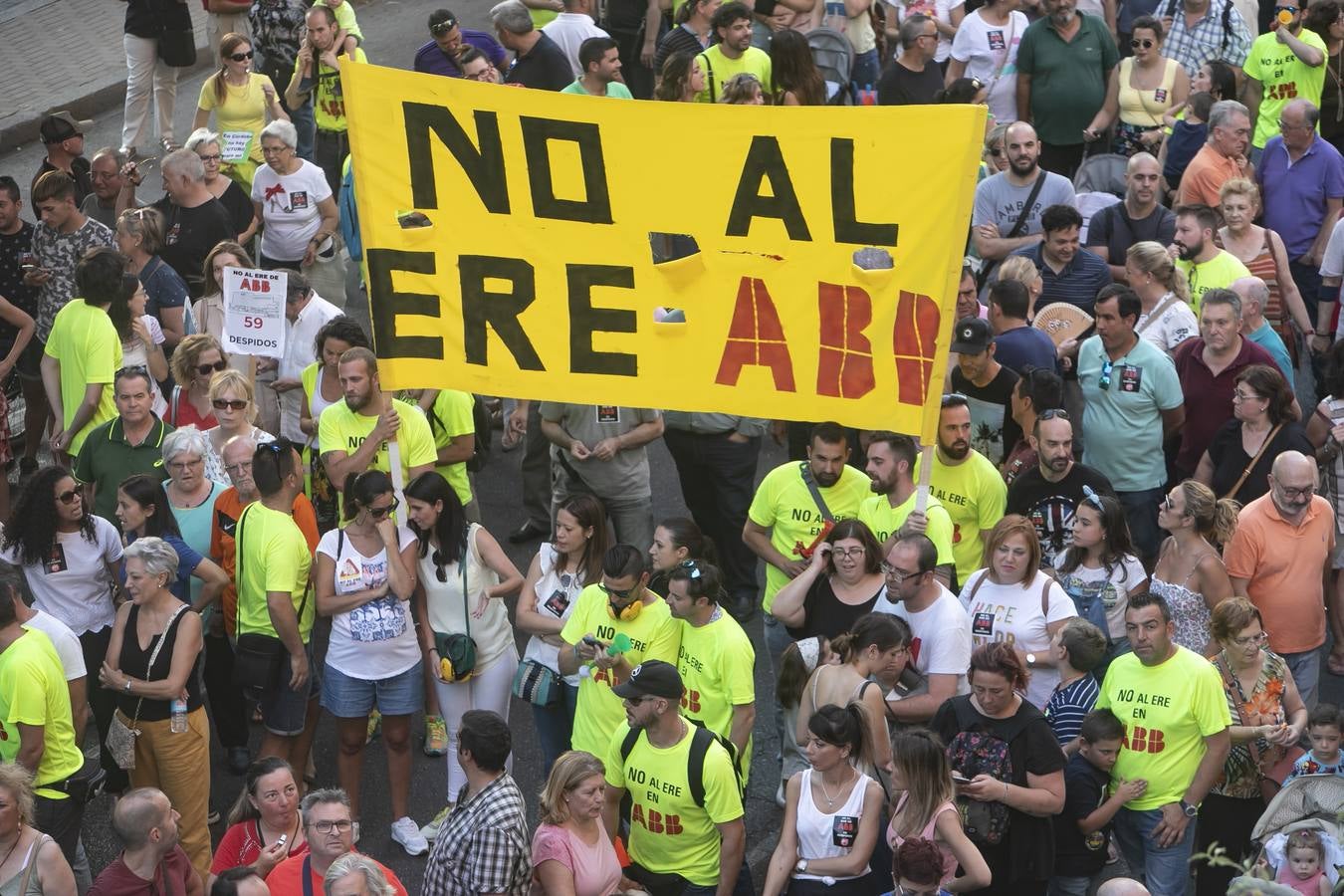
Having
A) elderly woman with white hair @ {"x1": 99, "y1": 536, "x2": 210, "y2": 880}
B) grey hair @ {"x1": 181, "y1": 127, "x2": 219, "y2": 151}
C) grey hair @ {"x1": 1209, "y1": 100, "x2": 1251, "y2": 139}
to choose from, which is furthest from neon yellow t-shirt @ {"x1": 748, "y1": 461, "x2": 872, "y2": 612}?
grey hair @ {"x1": 181, "y1": 127, "x2": 219, "y2": 151}

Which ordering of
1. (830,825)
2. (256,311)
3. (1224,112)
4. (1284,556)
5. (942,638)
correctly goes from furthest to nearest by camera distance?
(1224,112), (256,311), (1284,556), (942,638), (830,825)

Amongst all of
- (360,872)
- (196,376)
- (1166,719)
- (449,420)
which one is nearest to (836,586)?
(1166,719)

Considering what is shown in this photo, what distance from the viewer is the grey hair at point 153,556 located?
857cm

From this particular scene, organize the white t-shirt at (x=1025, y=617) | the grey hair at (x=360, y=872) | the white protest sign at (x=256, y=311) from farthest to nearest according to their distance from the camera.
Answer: the white protest sign at (x=256, y=311), the white t-shirt at (x=1025, y=617), the grey hair at (x=360, y=872)

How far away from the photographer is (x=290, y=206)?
12727 mm

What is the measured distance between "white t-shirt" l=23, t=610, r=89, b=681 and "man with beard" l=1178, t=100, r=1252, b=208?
7.69m

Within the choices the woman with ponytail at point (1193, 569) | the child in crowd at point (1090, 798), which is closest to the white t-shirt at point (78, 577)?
the child in crowd at point (1090, 798)

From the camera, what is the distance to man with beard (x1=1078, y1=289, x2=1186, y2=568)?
10.3 metres

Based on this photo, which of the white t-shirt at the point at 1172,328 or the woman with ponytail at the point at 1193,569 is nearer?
the woman with ponytail at the point at 1193,569

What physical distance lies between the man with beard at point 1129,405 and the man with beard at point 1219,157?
2493 millimetres

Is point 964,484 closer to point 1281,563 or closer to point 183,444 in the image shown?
point 1281,563

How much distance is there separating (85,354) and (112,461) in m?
0.87

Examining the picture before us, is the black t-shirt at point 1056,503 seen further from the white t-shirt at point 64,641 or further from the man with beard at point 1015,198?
the white t-shirt at point 64,641

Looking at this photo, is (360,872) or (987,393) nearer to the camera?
(360,872)
